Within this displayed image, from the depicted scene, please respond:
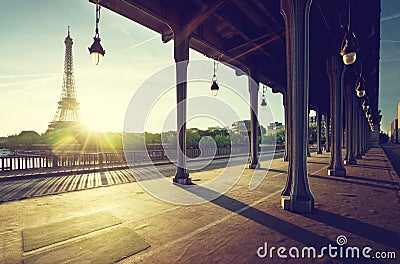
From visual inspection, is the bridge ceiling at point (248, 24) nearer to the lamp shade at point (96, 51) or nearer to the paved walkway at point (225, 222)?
the lamp shade at point (96, 51)

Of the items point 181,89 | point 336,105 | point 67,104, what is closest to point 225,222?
point 181,89

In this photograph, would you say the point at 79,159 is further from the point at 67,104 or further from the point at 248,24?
the point at 67,104

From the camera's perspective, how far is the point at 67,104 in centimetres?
6525

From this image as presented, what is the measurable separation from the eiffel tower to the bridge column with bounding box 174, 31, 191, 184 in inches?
2502

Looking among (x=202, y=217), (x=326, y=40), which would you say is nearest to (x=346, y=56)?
(x=326, y=40)

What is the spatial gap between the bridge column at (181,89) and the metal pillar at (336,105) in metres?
7.01

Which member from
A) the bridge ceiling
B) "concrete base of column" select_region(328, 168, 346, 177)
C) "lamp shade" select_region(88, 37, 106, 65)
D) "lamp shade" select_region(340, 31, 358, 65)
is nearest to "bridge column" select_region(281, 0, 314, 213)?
"lamp shade" select_region(340, 31, 358, 65)

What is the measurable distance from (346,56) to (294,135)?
2.98 metres

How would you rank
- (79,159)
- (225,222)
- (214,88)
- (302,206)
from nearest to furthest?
(225,222) < (302,206) < (214,88) < (79,159)

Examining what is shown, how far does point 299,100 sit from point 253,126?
28.3ft

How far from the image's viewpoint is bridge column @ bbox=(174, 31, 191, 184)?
28.9 ft

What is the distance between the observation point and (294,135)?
5.55 meters

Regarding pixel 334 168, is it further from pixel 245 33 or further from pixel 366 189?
pixel 245 33

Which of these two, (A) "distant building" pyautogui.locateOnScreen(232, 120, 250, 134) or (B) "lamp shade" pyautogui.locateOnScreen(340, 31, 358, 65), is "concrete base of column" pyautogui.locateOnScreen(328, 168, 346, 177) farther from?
(A) "distant building" pyautogui.locateOnScreen(232, 120, 250, 134)
